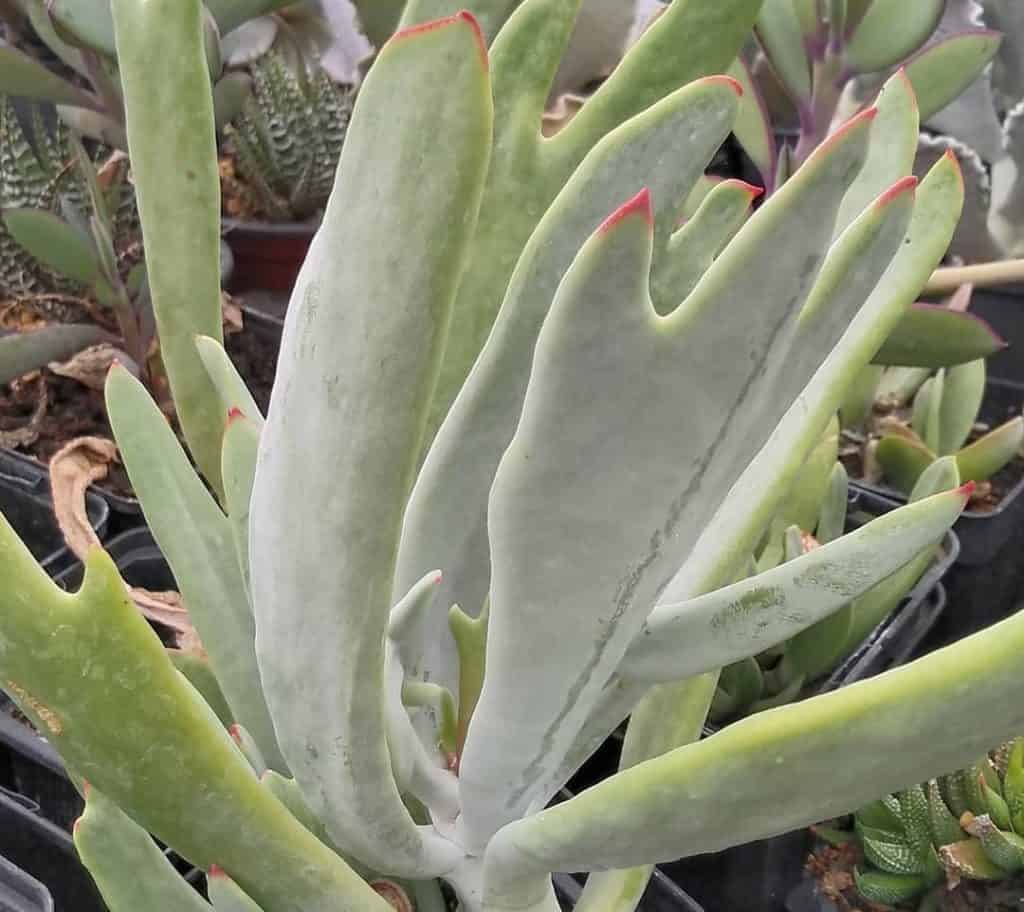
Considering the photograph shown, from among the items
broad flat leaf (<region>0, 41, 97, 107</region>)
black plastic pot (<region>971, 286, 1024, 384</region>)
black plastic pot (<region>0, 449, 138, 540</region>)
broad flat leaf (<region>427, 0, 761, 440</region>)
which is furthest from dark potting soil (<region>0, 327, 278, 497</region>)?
black plastic pot (<region>971, 286, 1024, 384</region>)

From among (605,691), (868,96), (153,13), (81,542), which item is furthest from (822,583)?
(868,96)

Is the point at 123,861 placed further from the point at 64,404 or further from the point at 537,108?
the point at 64,404

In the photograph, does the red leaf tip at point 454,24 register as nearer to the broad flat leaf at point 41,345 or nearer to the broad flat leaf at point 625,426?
the broad flat leaf at point 625,426

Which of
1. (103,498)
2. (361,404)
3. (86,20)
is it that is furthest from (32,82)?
(361,404)

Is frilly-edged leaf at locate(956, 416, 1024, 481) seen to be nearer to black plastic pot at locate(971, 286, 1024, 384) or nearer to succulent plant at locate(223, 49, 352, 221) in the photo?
black plastic pot at locate(971, 286, 1024, 384)

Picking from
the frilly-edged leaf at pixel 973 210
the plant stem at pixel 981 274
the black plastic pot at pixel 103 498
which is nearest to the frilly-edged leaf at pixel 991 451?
the plant stem at pixel 981 274

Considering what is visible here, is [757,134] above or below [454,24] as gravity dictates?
below
